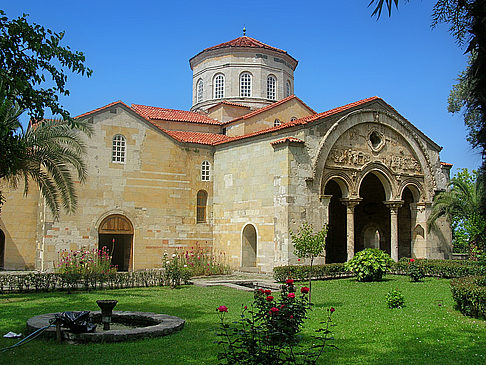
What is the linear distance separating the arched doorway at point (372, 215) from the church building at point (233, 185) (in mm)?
2097

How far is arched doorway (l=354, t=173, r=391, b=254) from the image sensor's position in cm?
3036

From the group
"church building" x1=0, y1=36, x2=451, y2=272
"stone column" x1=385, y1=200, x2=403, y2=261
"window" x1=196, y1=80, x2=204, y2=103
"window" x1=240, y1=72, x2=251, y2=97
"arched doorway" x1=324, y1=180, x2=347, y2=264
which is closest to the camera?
"church building" x1=0, y1=36, x2=451, y2=272

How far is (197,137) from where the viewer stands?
27141 mm

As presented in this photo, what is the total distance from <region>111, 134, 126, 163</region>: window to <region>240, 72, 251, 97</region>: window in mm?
9580

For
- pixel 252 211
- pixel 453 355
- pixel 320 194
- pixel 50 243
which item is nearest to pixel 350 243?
pixel 320 194

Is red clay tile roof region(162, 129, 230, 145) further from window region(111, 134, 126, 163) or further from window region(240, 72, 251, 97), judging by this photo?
window region(240, 72, 251, 97)

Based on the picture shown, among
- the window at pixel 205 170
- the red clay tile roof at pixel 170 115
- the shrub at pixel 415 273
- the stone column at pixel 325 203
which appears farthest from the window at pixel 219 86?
the shrub at pixel 415 273

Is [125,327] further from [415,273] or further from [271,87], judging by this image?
[271,87]

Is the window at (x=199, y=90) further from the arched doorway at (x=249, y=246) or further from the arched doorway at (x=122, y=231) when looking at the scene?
the arched doorway at (x=249, y=246)

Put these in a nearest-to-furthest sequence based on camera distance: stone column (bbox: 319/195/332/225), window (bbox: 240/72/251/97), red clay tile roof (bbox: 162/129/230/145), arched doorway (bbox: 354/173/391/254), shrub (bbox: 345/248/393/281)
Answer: shrub (bbox: 345/248/393/281) < stone column (bbox: 319/195/332/225) < red clay tile roof (bbox: 162/129/230/145) < arched doorway (bbox: 354/173/391/254) < window (bbox: 240/72/251/97)

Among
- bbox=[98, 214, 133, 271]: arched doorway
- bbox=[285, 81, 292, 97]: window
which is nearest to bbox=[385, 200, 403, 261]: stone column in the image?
bbox=[285, 81, 292, 97]: window

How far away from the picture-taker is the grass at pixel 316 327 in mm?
8062

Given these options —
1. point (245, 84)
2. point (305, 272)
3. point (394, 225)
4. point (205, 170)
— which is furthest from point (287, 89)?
point (305, 272)

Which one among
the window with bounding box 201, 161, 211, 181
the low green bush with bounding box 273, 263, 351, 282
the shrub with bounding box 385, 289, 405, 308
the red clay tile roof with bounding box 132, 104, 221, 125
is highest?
the red clay tile roof with bounding box 132, 104, 221, 125
